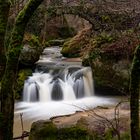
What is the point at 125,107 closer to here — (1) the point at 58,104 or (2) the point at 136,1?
(2) the point at 136,1

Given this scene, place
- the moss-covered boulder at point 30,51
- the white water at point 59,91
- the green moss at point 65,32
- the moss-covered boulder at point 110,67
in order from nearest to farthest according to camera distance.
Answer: the white water at point 59,91
the moss-covered boulder at point 110,67
the moss-covered boulder at point 30,51
the green moss at point 65,32

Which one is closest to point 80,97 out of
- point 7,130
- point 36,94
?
point 36,94

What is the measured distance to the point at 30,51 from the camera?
17.1 meters

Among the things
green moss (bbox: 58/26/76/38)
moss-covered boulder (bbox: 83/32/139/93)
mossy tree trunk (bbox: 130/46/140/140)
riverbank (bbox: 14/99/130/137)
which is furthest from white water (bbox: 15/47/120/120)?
mossy tree trunk (bbox: 130/46/140/140)

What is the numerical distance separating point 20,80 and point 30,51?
1468mm

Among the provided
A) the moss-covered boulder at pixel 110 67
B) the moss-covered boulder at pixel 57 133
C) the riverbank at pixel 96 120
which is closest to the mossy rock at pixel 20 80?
the moss-covered boulder at pixel 110 67

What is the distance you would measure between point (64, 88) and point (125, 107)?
6350mm

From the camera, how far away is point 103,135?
7352 mm

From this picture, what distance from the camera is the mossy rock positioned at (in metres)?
15.7

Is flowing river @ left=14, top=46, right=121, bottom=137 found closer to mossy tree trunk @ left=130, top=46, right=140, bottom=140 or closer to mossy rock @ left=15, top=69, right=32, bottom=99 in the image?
mossy rock @ left=15, top=69, right=32, bottom=99

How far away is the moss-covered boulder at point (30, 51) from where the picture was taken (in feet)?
55.7

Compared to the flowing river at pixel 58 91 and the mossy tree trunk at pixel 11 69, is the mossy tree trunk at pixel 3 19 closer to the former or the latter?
the mossy tree trunk at pixel 11 69

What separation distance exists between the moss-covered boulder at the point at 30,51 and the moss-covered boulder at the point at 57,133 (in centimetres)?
914

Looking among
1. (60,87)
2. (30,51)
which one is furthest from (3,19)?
(30,51)
